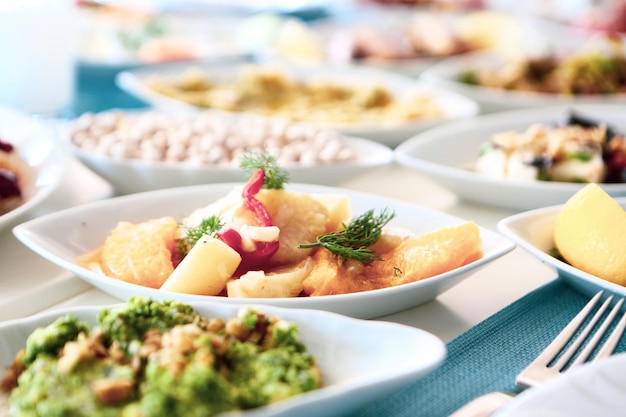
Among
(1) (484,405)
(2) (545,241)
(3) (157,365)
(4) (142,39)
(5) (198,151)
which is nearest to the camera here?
(3) (157,365)

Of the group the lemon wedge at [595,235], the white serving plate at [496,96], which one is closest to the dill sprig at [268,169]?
the lemon wedge at [595,235]

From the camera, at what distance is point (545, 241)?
1.29 m

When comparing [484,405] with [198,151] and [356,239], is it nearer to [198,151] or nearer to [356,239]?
[356,239]

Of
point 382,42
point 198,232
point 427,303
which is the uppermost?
point 382,42

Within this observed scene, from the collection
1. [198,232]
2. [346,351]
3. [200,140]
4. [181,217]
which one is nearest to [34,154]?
[200,140]

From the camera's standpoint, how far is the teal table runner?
90 cm

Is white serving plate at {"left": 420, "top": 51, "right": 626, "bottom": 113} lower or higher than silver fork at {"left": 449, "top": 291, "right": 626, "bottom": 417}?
higher

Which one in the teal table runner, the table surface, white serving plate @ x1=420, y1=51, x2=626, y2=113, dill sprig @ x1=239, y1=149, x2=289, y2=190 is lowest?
the table surface

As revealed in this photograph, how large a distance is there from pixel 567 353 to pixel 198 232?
56cm

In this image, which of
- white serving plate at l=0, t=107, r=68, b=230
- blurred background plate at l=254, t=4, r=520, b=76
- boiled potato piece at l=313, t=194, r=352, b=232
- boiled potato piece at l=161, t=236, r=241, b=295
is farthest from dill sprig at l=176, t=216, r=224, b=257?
blurred background plate at l=254, t=4, r=520, b=76

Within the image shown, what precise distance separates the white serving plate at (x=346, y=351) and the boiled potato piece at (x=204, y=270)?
130 millimetres

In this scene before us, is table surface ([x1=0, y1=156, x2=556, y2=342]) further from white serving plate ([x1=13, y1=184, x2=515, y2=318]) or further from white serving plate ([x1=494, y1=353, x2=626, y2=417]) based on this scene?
white serving plate ([x1=494, y1=353, x2=626, y2=417])

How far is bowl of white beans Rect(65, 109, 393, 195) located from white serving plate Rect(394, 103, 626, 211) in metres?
0.13

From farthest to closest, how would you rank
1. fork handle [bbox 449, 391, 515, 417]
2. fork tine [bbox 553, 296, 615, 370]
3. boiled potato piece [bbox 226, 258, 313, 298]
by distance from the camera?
boiled potato piece [bbox 226, 258, 313, 298] → fork tine [bbox 553, 296, 615, 370] → fork handle [bbox 449, 391, 515, 417]
